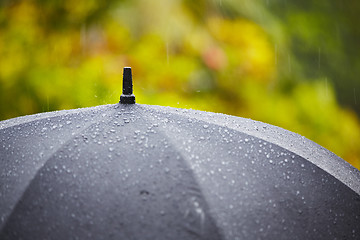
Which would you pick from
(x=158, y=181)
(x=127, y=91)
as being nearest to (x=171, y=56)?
(x=127, y=91)

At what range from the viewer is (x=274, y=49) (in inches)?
150

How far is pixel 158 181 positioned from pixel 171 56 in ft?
8.46

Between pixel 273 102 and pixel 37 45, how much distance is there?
6.49 ft

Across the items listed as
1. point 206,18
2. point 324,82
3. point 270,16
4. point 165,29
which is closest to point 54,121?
point 165,29

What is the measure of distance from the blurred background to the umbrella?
6.70ft

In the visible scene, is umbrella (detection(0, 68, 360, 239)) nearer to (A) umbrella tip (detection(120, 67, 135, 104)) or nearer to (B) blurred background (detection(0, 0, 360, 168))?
(A) umbrella tip (detection(120, 67, 135, 104))

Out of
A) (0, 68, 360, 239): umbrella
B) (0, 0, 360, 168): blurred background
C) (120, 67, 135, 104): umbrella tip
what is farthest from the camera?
(0, 0, 360, 168): blurred background

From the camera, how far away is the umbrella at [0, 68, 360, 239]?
1132 mm

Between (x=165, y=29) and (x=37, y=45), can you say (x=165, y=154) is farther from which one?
(x=37, y=45)

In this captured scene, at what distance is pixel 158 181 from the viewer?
119 cm

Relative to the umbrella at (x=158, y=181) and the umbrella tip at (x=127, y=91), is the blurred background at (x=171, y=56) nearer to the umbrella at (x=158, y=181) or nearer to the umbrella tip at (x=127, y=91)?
the umbrella tip at (x=127, y=91)

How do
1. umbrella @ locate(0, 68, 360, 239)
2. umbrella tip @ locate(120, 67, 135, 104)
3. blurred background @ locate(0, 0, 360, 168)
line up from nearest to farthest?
1. umbrella @ locate(0, 68, 360, 239)
2. umbrella tip @ locate(120, 67, 135, 104)
3. blurred background @ locate(0, 0, 360, 168)

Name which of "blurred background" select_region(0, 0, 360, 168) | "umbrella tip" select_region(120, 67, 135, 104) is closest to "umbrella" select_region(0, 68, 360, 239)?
"umbrella tip" select_region(120, 67, 135, 104)

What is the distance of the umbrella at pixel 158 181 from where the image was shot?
3.71 ft
